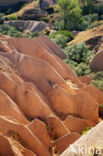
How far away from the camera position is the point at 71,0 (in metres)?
43.7

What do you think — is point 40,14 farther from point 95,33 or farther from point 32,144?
point 32,144

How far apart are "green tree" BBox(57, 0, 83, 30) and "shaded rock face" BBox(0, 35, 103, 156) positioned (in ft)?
93.9

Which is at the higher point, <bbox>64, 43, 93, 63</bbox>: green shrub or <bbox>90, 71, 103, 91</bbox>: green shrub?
<bbox>90, 71, 103, 91</bbox>: green shrub

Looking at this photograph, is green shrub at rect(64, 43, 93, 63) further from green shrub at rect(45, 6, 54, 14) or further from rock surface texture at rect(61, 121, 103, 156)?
green shrub at rect(45, 6, 54, 14)

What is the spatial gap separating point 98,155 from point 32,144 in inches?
206

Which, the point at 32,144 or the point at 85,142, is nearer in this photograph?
the point at 85,142

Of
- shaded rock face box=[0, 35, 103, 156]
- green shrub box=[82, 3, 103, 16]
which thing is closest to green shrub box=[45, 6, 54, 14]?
green shrub box=[82, 3, 103, 16]

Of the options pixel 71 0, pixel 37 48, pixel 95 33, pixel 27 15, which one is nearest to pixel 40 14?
pixel 27 15

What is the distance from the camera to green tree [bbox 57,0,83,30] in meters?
42.1

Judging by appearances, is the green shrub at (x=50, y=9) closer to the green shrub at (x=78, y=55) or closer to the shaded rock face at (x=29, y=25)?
the shaded rock face at (x=29, y=25)

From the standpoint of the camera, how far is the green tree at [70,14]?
42094 millimetres

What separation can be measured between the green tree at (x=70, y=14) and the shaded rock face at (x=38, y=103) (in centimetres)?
2863

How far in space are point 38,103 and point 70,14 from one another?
1307 inches

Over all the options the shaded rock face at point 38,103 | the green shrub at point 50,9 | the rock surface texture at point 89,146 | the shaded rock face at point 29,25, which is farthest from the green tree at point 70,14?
the rock surface texture at point 89,146
